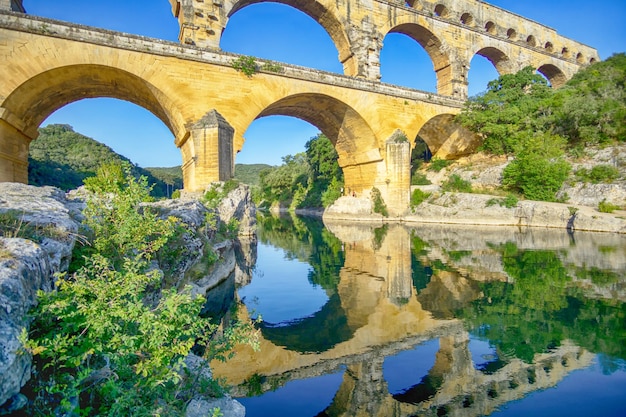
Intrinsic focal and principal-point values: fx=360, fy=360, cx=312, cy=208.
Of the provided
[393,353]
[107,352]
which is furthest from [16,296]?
[393,353]

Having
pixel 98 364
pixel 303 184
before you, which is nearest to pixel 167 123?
pixel 98 364

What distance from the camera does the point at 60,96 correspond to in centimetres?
1491

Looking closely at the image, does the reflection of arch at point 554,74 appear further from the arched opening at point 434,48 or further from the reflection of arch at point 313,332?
the reflection of arch at point 313,332

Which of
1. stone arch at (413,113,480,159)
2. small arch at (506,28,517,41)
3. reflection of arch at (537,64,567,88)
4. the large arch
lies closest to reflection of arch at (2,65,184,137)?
the large arch

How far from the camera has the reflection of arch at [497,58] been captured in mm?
28188

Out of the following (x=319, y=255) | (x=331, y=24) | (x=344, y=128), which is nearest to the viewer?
(x=319, y=255)

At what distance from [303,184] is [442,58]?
23928 millimetres

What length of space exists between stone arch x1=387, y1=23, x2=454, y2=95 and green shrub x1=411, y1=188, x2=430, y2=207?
7909mm

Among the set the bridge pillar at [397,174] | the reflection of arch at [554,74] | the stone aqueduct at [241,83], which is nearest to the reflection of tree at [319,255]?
the stone aqueduct at [241,83]

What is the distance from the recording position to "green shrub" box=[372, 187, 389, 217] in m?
22.6

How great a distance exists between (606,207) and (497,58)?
59.4 feet

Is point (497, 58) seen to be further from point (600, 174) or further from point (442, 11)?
point (600, 174)

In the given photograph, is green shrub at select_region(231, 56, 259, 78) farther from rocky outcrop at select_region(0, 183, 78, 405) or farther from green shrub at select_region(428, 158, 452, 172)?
green shrub at select_region(428, 158, 452, 172)

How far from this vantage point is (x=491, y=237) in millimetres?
14461
